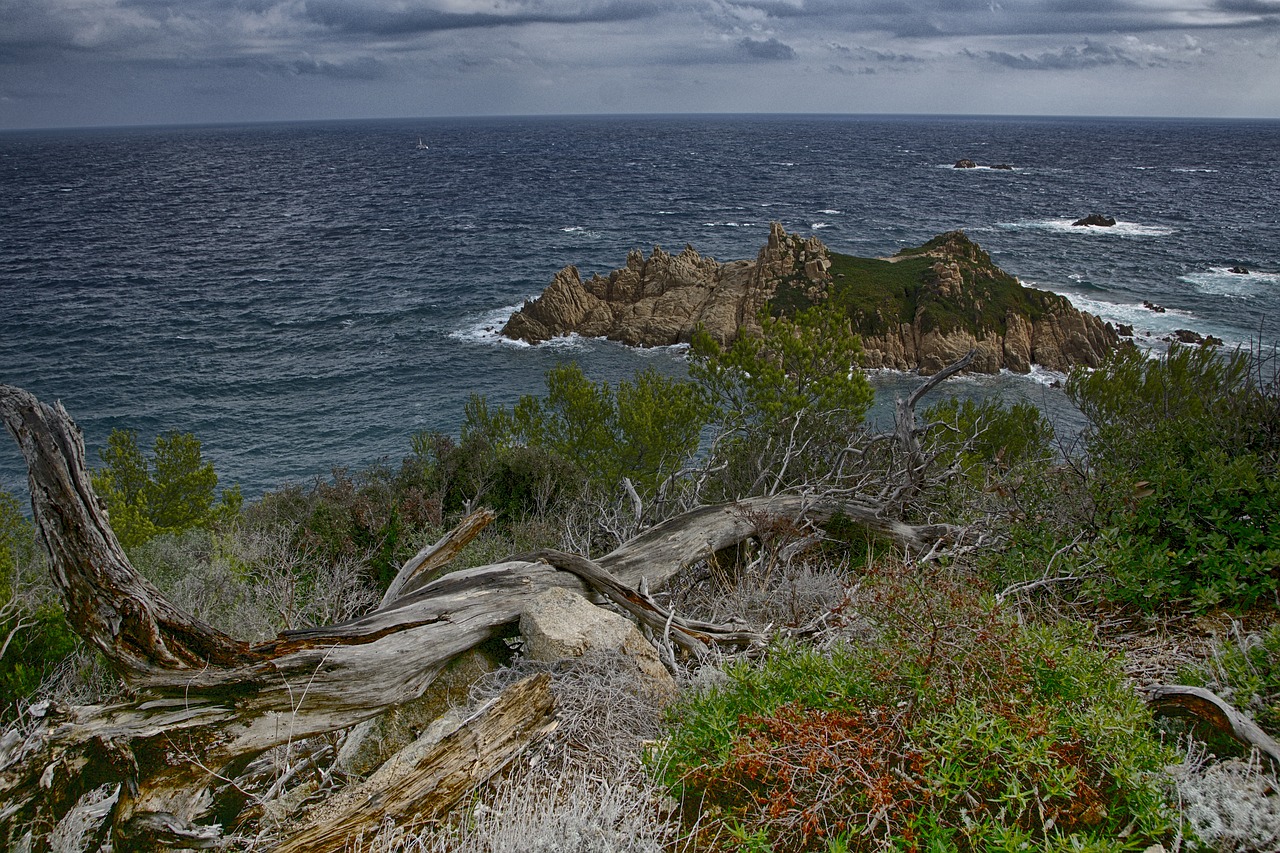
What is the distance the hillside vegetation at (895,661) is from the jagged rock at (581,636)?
6.1 inches

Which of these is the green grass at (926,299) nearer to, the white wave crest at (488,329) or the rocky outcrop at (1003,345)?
the rocky outcrop at (1003,345)

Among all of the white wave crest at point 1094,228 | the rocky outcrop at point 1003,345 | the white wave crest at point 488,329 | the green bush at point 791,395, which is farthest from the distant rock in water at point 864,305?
the white wave crest at point 1094,228

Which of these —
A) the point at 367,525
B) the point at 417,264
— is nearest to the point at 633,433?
the point at 367,525

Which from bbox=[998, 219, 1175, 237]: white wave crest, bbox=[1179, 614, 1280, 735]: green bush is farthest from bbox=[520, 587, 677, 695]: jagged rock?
bbox=[998, 219, 1175, 237]: white wave crest

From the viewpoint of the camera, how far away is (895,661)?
4.27m

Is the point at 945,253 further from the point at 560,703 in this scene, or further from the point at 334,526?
the point at 560,703

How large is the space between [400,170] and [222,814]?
532 ft

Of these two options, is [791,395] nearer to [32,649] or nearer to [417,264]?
[32,649]

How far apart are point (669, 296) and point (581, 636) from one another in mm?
40218

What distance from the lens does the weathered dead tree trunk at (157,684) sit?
4.46 meters

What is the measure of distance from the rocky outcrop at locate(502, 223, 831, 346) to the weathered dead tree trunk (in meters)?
36.4

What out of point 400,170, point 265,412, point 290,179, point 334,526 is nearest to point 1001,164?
point 400,170

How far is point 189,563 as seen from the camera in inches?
440

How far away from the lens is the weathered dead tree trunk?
446 centimetres
